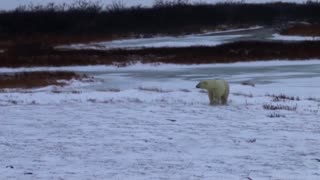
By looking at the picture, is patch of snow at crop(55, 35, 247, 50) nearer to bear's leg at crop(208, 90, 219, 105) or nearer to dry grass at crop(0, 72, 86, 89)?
dry grass at crop(0, 72, 86, 89)

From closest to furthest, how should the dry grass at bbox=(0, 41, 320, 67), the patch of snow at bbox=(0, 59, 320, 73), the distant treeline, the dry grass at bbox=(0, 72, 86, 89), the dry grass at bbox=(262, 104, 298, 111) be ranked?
the dry grass at bbox=(262, 104, 298, 111) → the dry grass at bbox=(0, 72, 86, 89) → the patch of snow at bbox=(0, 59, 320, 73) → the dry grass at bbox=(0, 41, 320, 67) → the distant treeline

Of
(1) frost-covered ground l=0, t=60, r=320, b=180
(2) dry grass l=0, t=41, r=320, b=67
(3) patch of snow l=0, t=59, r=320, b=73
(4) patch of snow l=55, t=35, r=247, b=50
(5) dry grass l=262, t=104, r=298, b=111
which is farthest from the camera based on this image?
(4) patch of snow l=55, t=35, r=247, b=50

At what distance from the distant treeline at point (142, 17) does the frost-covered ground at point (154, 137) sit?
4409cm

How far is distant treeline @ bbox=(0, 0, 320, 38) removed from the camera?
6162 cm

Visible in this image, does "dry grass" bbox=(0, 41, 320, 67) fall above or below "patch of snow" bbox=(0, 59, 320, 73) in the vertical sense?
above

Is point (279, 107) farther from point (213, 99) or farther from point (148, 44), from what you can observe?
point (148, 44)

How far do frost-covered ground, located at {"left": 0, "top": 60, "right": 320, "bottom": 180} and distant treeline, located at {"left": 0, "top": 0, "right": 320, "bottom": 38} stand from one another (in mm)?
44094

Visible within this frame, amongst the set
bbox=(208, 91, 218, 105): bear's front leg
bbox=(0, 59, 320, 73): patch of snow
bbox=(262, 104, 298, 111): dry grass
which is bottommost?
bbox=(0, 59, 320, 73): patch of snow

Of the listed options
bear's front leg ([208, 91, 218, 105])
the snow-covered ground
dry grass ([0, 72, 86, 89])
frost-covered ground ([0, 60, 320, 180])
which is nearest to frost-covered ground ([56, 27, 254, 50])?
the snow-covered ground

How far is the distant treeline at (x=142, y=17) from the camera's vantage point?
61625 millimetres

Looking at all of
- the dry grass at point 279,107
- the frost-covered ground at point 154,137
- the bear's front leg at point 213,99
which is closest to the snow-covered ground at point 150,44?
the frost-covered ground at point 154,137

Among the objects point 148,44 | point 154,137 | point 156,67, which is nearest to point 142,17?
point 148,44

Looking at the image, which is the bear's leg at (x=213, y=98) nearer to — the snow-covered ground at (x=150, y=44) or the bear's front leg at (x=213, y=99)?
the bear's front leg at (x=213, y=99)

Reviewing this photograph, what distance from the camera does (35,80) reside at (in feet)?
80.1
